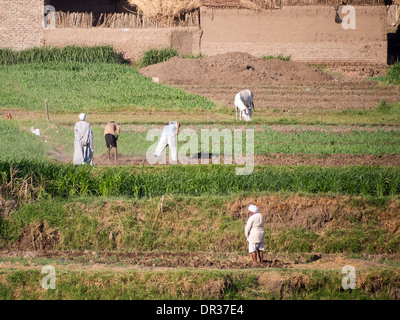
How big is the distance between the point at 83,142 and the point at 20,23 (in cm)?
1658

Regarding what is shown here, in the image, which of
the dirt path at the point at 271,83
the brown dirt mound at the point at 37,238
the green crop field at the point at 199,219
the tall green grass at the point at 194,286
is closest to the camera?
the tall green grass at the point at 194,286

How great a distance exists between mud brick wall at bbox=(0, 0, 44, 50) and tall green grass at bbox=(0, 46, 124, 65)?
0.81 meters

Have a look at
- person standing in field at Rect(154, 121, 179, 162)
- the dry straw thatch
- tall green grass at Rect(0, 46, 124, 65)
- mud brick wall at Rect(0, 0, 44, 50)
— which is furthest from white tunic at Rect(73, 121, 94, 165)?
the dry straw thatch

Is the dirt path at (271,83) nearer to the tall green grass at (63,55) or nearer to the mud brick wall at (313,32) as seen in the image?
the mud brick wall at (313,32)

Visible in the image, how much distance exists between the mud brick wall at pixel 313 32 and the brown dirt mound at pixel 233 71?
1.51 m

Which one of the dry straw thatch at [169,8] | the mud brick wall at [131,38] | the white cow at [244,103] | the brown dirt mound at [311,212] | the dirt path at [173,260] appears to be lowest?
the dirt path at [173,260]

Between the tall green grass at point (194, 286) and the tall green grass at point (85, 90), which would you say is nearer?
the tall green grass at point (194, 286)

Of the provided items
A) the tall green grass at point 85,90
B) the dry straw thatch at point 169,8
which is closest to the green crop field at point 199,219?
the tall green grass at point 85,90

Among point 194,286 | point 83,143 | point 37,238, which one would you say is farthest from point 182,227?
point 83,143

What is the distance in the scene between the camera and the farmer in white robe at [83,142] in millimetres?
16641

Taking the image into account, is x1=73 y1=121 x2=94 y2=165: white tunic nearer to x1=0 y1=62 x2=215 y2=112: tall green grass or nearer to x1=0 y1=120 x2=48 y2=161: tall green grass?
x1=0 y1=120 x2=48 y2=161: tall green grass

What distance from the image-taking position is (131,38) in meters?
32.1

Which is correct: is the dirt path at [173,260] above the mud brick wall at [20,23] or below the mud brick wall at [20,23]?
below
